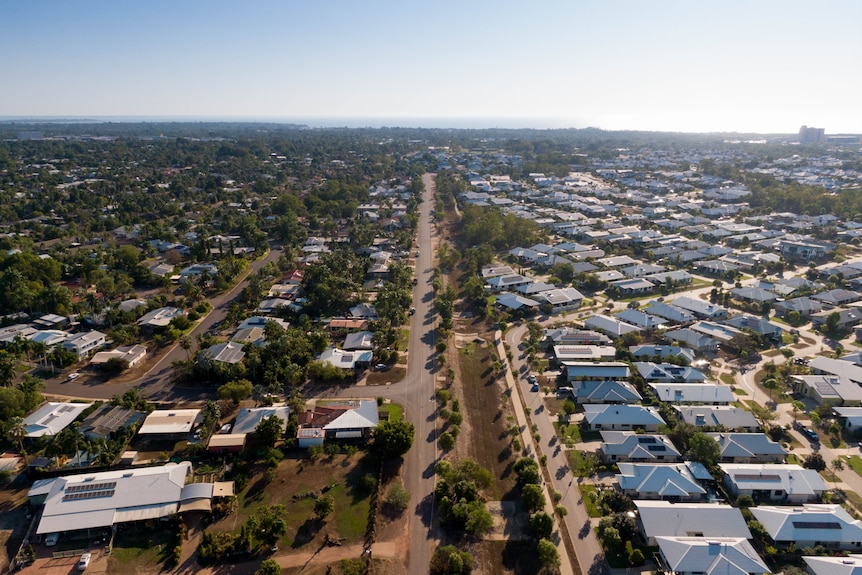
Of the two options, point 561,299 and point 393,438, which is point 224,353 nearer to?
point 393,438

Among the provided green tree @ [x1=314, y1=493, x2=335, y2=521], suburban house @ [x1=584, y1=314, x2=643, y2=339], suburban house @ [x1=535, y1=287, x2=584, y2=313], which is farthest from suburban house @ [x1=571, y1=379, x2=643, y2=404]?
green tree @ [x1=314, y1=493, x2=335, y2=521]

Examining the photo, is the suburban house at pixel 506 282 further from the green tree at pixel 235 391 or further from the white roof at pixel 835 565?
the white roof at pixel 835 565

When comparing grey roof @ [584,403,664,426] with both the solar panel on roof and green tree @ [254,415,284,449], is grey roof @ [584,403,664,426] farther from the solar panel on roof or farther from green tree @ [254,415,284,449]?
green tree @ [254,415,284,449]

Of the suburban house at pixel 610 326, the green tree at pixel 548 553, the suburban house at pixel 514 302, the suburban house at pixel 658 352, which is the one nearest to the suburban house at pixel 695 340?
the suburban house at pixel 658 352

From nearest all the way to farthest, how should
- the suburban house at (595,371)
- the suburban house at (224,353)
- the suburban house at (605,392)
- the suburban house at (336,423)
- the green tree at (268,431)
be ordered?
the green tree at (268,431)
the suburban house at (336,423)
the suburban house at (605,392)
the suburban house at (224,353)
the suburban house at (595,371)

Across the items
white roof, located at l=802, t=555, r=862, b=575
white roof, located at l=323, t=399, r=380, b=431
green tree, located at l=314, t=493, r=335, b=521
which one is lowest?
green tree, located at l=314, t=493, r=335, b=521

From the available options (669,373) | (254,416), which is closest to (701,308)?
(669,373)
